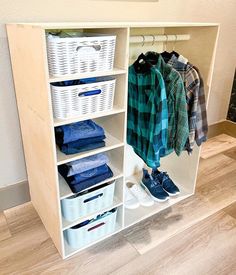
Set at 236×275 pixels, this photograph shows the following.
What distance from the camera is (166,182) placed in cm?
183

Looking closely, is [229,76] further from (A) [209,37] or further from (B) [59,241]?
(B) [59,241]

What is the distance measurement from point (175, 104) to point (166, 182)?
68 centimetres

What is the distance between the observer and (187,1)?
186 centimetres

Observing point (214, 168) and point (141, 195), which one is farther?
point (214, 168)

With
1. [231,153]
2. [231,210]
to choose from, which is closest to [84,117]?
[231,210]

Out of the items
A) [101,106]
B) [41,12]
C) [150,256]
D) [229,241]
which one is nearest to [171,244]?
[150,256]

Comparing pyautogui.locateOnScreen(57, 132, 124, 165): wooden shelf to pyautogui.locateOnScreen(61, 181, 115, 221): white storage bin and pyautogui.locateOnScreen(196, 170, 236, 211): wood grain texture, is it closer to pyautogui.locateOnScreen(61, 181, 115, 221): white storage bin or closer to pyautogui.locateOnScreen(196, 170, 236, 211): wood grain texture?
pyautogui.locateOnScreen(61, 181, 115, 221): white storage bin

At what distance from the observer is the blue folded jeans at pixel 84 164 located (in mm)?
1230

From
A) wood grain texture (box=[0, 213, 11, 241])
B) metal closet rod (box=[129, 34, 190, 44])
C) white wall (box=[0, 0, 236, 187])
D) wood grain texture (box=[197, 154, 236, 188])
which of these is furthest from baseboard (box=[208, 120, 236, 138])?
wood grain texture (box=[0, 213, 11, 241])

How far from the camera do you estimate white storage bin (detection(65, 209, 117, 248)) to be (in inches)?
53.1

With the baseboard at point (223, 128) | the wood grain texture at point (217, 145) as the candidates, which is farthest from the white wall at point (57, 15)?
the wood grain texture at point (217, 145)

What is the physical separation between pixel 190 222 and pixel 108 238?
0.53m

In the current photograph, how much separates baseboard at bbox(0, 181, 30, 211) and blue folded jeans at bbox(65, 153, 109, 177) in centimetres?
57

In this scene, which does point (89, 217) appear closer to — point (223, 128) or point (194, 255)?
point (194, 255)
